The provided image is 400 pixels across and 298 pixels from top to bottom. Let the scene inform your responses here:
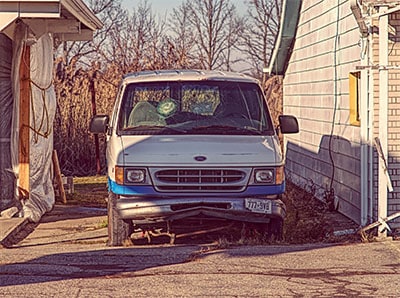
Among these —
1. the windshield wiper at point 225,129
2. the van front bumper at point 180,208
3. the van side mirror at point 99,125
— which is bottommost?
the van front bumper at point 180,208

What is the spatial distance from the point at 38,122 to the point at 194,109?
14.9ft

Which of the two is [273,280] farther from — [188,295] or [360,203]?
[360,203]

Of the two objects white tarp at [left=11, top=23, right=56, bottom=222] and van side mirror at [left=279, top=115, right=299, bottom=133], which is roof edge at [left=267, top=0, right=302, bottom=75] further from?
van side mirror at [left=279, top=115, right=299, bottom=133]

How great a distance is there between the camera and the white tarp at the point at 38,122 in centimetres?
1378

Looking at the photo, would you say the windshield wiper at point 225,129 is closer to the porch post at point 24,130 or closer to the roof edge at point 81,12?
the roof edge at point 81,12

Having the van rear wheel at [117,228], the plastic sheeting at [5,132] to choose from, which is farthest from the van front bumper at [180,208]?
the plastic sheeting at [5,132]

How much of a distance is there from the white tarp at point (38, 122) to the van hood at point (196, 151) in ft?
11.5

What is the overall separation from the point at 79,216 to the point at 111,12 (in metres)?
29.0

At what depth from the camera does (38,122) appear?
15.1 metres

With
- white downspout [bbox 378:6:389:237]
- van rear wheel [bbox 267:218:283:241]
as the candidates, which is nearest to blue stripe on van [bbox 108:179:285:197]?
van rear wheel [bbox 267:218:283:241]

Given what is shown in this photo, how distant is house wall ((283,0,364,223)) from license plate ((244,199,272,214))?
8.86 feet

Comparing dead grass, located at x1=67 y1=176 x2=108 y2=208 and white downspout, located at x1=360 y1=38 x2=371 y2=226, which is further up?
white downspout, located at x1=360 y1=38 x2=371 y2=226

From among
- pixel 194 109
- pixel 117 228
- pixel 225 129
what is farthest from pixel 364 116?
pixel 117 228

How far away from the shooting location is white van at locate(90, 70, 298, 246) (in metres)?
10.5
